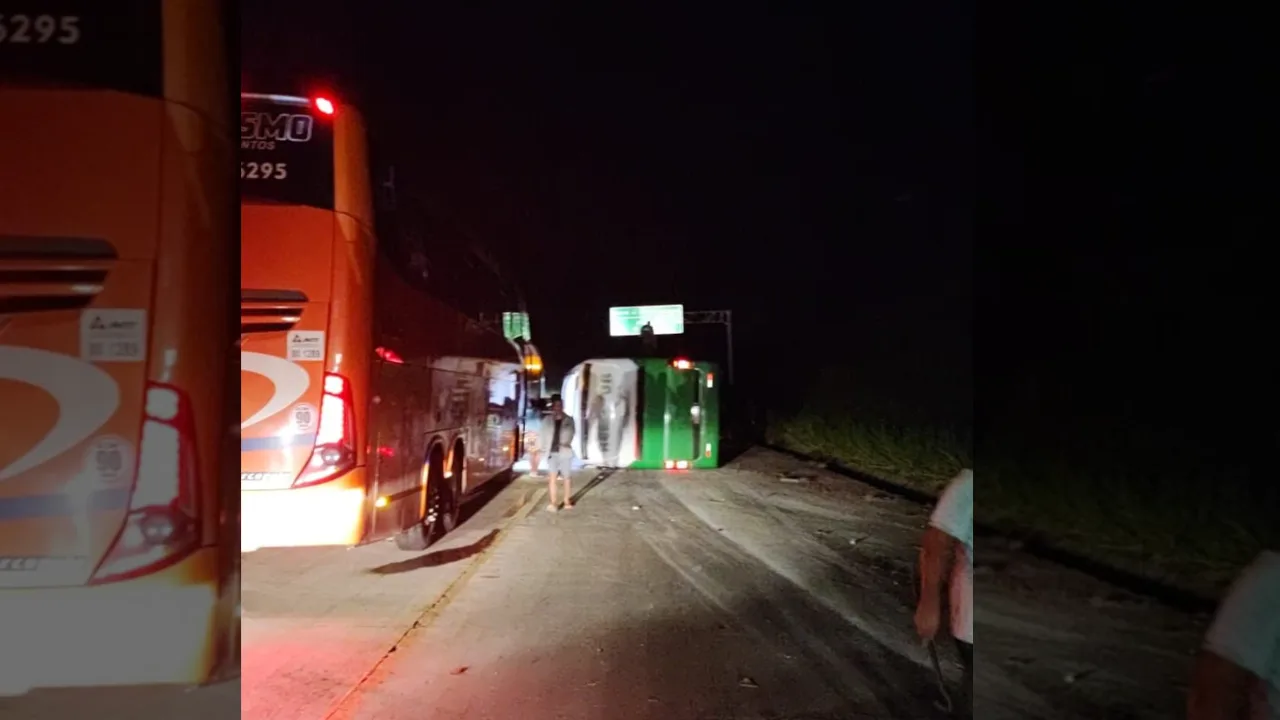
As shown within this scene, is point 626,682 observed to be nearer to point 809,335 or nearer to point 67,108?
point 67,108

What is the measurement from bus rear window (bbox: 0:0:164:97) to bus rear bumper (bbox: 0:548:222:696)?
7.53ft

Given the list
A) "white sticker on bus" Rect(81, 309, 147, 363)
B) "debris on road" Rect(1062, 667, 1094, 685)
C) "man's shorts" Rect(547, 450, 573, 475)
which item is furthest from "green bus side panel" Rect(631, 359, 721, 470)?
"white sticker on bus" Rect(81, 309, 147, 363)

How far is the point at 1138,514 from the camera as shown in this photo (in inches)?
438

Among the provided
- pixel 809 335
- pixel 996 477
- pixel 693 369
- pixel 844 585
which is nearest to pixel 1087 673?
pixel 844 585

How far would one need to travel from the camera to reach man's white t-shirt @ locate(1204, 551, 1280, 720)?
96.7 inches

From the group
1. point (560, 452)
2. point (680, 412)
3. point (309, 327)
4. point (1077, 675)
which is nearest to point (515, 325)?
point (560, 452)

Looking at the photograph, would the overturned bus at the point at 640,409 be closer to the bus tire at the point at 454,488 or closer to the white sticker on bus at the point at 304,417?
the bus tire at the point at 454,488

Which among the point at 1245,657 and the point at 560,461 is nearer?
the point at 1245,657

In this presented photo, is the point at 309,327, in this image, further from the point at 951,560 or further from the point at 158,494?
the point at 951,560

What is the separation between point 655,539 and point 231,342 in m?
7.78

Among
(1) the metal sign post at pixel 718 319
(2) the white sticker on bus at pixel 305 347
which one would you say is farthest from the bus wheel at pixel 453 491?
(1) the metal sign post at pixel 718 319

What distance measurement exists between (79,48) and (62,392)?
1.63 meters

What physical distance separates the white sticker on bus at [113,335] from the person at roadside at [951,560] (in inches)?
148

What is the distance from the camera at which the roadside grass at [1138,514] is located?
31.8 feet
